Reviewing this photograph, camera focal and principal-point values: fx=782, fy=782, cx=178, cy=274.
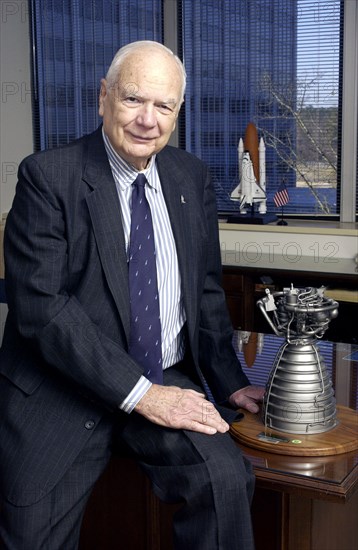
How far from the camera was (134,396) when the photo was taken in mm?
1736

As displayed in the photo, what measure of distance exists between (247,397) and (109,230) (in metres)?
0.60

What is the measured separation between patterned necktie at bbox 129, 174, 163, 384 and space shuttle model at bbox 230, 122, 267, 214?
10.7ft

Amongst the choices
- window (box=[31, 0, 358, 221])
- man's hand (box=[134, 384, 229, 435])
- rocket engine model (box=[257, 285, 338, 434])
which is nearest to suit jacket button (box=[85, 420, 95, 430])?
man's hand (box=[134, 384, 229, 435])

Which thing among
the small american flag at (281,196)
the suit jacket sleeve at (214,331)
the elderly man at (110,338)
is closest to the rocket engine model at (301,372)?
the elderly man at (110,338)

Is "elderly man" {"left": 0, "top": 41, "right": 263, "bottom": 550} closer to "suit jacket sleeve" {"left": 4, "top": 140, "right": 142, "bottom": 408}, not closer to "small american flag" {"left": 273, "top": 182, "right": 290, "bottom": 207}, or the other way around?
"suit jacket sleeve" {"left": 4, "top": 140, "right": 142, "bottom": 408}

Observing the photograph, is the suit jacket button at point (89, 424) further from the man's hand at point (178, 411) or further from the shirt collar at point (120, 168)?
the shirt collar at point (120, 168)

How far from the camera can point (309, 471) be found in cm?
170

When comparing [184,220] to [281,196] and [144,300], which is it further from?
[281,196]

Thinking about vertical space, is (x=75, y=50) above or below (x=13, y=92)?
above

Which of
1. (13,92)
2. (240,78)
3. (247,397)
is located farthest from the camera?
(13,92)

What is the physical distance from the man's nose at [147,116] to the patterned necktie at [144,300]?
21 centimetres

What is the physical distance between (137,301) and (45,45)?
4615mm

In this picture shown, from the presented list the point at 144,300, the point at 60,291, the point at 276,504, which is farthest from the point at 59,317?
the point at 276,504

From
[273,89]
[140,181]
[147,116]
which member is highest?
[273,89]
